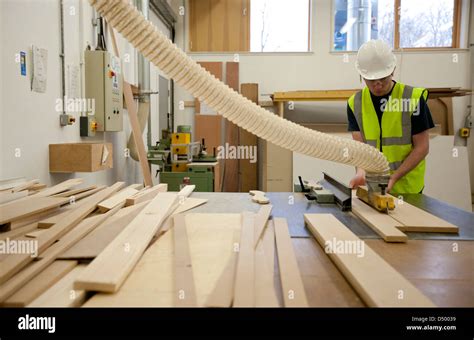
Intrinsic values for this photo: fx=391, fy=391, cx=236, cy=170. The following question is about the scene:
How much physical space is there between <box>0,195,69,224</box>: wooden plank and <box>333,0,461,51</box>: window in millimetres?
5155

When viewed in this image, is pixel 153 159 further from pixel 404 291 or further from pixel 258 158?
pixel 404 291

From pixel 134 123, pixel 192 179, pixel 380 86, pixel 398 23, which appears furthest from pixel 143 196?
pixel 398 23

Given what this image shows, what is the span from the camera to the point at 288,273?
1006 mm

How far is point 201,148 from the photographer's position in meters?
4.57

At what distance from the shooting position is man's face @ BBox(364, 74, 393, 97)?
2.47 metres

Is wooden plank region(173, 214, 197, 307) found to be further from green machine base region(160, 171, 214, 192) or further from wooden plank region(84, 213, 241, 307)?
green machine base region(160, 171, 214, 192)

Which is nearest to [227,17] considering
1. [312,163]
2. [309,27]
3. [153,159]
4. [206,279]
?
[309,27]

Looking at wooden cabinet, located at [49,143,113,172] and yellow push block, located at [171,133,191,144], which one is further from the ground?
yellow push block, located at [171,133,191,144]

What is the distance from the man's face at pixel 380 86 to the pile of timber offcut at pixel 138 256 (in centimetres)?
127

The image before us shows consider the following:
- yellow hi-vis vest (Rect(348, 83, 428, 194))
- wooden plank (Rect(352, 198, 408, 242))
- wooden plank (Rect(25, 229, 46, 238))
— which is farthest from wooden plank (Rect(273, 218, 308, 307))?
yellow hi-vis vest (Rect(348, 83, 428, 194))

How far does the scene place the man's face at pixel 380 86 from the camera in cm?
247

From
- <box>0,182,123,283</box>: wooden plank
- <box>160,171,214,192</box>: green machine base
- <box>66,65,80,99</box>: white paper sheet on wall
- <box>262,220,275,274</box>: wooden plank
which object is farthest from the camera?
<box>160,171,214,192</box>: green machine base

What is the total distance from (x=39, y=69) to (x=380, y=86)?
86.8 inches
